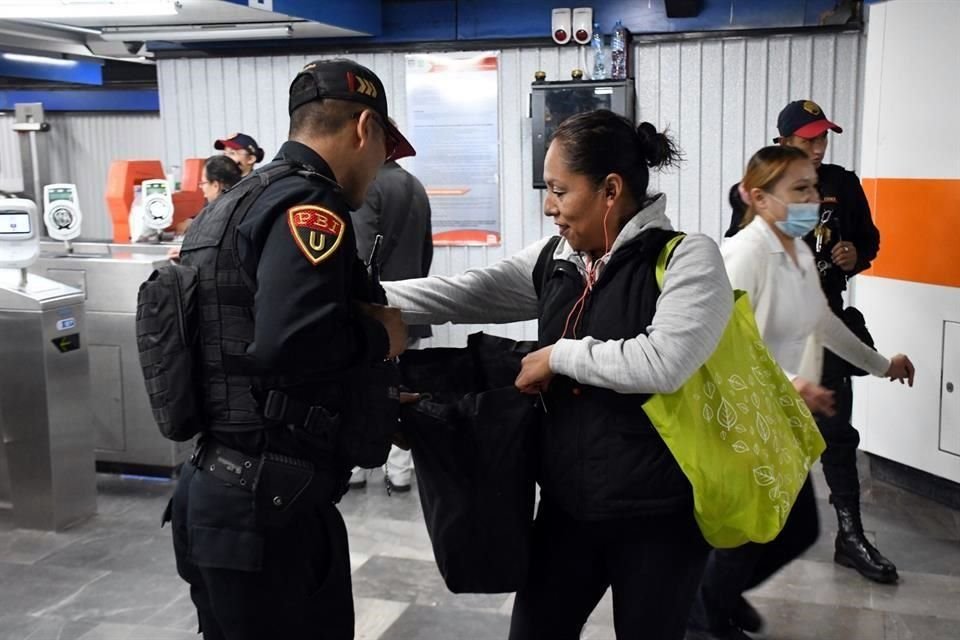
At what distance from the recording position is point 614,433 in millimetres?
1990

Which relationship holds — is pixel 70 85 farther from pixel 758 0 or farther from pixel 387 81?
pixel 758 0

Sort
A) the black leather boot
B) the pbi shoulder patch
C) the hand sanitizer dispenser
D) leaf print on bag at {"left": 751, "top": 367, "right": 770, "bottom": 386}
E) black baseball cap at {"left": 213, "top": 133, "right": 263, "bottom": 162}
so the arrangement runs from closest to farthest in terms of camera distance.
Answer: the pbi shoulder patch
leaf print on bag at {"left": 751, "top": 367, "right": 770, "bottom": 386}
the black leather boot
the hand sanitizer dispenser
black baseball cap at {"left": 213, "top": 133, "right": 263, "bottom": 162}

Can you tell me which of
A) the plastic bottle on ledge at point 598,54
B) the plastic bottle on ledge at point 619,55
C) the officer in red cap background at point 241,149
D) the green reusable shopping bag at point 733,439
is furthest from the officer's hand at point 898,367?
the officer in red cap background at point 241,149

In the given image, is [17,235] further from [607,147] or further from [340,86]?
[607,147]

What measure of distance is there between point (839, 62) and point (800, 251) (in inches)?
126

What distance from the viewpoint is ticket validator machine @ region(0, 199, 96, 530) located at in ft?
14.6

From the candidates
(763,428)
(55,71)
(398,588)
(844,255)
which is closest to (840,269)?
(844,255)

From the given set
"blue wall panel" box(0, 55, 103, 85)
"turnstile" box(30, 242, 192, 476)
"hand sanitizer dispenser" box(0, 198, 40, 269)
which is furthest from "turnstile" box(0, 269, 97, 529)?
"blue wall panel" box(0, 55, 103, 85)

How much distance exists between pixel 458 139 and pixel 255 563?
4952 mm

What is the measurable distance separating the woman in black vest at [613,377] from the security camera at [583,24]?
13.8ft

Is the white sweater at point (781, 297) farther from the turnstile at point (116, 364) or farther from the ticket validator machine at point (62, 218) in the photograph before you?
the ticket validator machine at point (62, 218)

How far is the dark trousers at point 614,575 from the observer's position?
2.03 meters

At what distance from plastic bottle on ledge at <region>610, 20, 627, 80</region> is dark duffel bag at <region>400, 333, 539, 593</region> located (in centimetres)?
438

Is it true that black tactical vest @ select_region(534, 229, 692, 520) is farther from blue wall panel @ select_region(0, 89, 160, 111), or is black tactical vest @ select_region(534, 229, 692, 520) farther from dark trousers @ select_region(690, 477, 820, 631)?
blue wall panel @ select_region(0, 89, 160, 111)
